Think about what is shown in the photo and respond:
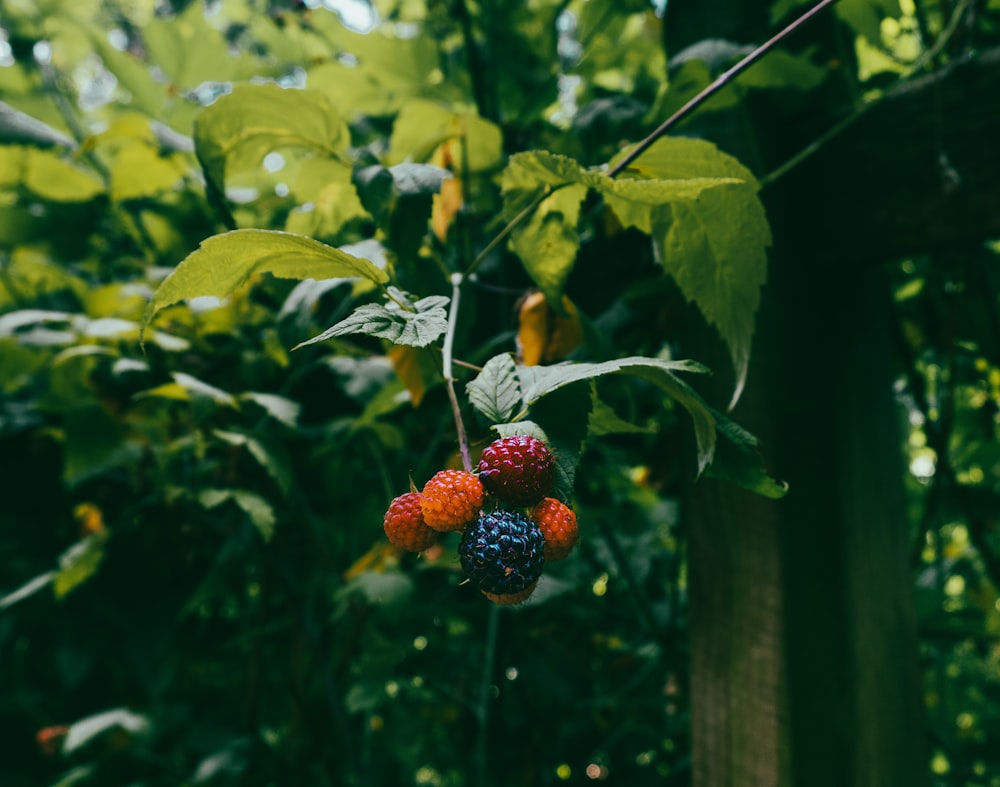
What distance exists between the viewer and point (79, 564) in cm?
94

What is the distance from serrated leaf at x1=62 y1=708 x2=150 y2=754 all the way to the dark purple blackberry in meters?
0.97

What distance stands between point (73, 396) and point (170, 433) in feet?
0.41

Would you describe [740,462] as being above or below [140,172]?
below

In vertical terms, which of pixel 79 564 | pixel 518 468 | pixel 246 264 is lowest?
pixel 79 564

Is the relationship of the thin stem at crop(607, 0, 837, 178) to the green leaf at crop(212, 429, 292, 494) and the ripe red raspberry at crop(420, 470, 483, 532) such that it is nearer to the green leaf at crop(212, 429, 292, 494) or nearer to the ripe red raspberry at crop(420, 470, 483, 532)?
the ripe red raspberry at crop(420, 470, 483, 532)

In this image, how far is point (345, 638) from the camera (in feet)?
3.73

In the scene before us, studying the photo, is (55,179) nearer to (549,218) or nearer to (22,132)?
(22,132)

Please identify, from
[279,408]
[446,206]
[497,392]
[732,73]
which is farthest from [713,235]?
[279,408]

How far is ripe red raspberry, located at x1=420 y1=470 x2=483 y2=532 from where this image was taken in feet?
1.12

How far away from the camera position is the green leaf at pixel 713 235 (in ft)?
1.64

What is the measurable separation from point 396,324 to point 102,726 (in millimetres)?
982

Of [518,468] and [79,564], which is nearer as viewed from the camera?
[518,468]

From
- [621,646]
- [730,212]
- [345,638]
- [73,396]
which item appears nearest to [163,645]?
[345,638]

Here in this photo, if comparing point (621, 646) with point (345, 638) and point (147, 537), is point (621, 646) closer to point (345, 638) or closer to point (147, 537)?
point (345, 638)
